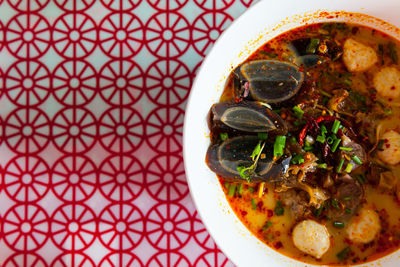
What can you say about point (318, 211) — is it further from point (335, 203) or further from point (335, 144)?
point (335, 144)

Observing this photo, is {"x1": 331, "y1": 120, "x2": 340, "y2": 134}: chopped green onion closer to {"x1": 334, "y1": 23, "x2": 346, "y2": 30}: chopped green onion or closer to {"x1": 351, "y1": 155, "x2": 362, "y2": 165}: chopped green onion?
{"x1": 351, "y1": 155, "x2": 362, "y2": 165}: chopped green onion

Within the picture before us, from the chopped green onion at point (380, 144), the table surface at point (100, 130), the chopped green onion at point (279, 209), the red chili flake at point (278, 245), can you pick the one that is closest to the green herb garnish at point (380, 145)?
the chopped green onion at point (380, 144)

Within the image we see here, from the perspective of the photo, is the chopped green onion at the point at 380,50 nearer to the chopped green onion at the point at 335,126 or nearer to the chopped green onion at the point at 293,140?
the chopped green onion at the point at 335,126

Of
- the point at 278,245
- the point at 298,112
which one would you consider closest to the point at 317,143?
the point at 298,112

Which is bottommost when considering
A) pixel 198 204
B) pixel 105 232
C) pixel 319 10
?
pixel 105 232

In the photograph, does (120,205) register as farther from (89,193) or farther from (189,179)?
(189,179)

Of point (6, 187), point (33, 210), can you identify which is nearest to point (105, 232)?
point (33, 210)

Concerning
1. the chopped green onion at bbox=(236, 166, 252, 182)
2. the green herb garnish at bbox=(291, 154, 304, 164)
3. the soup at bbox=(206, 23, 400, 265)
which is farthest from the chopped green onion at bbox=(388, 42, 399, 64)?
the chopped green onion at bbox=(236, 166, 252, 182)
